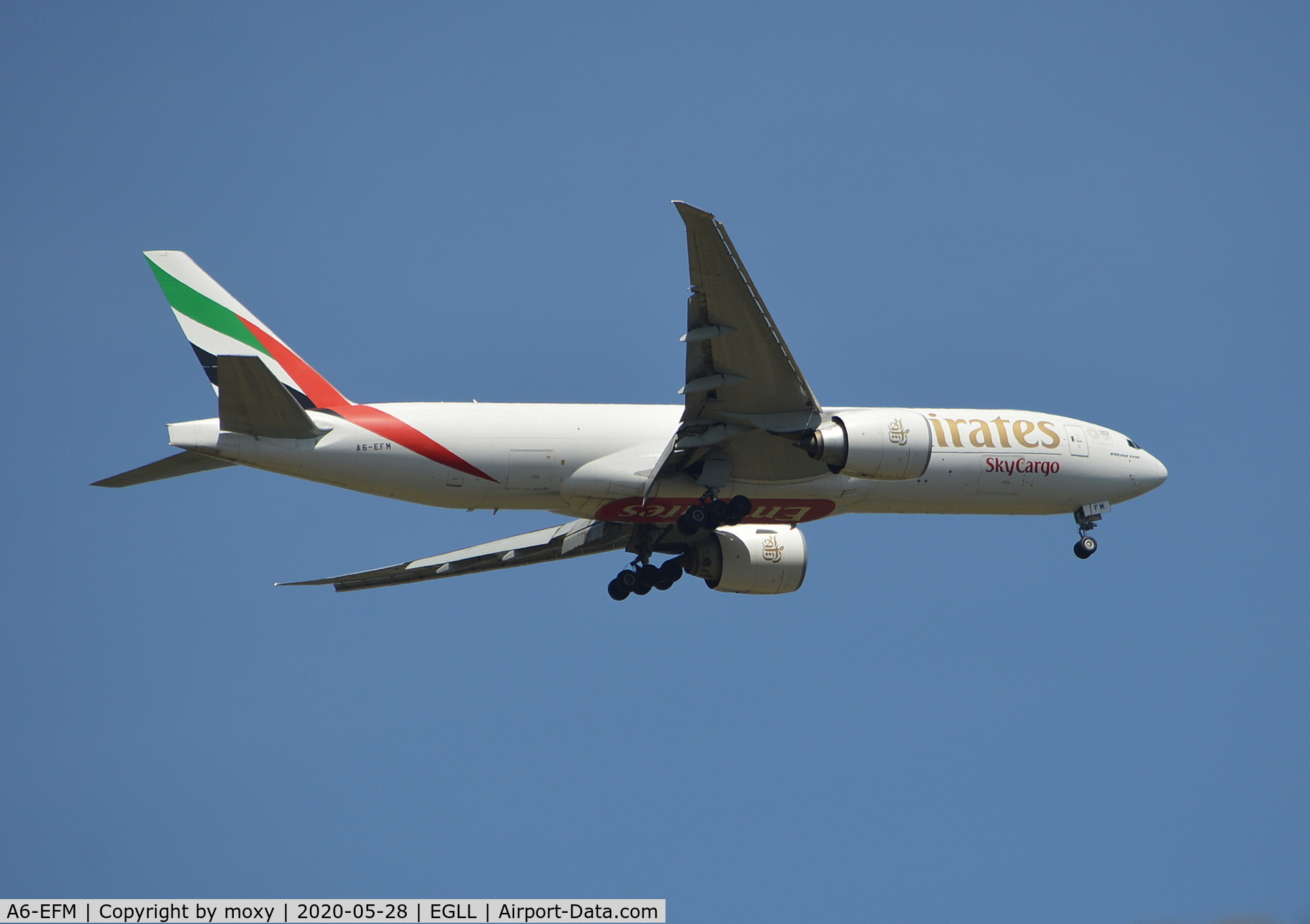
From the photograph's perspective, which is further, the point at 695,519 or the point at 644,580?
the point at 644,580

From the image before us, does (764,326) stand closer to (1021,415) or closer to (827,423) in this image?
(827,423)

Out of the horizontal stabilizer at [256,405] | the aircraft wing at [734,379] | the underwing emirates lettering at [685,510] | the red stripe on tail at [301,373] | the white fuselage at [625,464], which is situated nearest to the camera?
the aircraft wing at [734,379]

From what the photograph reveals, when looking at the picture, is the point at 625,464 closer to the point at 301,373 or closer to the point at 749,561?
the point at 749,561

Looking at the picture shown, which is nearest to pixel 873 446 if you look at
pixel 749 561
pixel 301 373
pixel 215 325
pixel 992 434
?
pixel 992 434

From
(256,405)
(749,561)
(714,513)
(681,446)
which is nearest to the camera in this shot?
(256,405)

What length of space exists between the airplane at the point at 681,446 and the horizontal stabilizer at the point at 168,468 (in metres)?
0.03

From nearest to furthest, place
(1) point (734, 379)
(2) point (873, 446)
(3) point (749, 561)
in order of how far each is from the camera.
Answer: (1) point (734, 379)
(2) point (873, 446)
(3) point (749, 561)

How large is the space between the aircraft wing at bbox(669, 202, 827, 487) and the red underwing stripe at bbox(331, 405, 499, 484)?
3963mm

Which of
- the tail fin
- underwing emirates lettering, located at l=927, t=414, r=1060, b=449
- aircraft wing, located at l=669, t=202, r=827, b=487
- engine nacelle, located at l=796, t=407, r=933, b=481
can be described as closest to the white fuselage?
underwing emirates lettering, located at l=927, t=414, r=1060, b=449

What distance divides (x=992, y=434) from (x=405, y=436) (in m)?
11.6

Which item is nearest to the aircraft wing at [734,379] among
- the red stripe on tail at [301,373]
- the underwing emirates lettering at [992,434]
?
the underwing emirates lettering at [992,434]

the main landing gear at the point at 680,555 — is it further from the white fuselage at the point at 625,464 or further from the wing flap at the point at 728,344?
the wing flap at the point at 728,344

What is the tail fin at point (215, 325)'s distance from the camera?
24.9m

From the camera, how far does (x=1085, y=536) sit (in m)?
28.6
